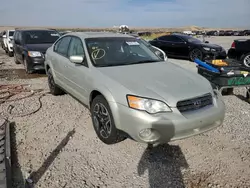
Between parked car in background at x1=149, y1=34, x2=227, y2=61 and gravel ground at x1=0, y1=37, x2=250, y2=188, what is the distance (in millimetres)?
7534

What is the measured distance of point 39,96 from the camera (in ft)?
19.3

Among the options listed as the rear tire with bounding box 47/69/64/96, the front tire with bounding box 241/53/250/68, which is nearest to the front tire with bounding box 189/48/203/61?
the front tire with bounding box 241/53/250/68

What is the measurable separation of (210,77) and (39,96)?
4170mm

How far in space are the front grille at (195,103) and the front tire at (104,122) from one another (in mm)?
901

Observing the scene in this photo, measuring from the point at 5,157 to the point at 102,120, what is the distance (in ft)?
4.44

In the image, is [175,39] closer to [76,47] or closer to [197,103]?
[76,47]

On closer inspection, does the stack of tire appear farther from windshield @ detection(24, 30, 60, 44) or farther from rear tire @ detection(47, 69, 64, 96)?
windshield @ detection(24, 30, 60, 44)

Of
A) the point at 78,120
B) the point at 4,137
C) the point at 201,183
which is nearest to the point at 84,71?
the point at 78,120

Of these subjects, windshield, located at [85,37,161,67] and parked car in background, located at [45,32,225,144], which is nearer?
parked car in background, located at [45,32,225,144]

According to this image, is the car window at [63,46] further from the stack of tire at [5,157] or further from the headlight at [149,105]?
the headlight at [149,105]

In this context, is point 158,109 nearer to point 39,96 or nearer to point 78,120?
point 78,120

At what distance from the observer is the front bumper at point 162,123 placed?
2855 millimetres

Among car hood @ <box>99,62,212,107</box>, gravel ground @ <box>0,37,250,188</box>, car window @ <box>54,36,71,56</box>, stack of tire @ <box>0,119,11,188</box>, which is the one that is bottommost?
gravel ground @ <box>0,37,250,188</box>

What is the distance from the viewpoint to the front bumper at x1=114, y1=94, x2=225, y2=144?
286 cm
